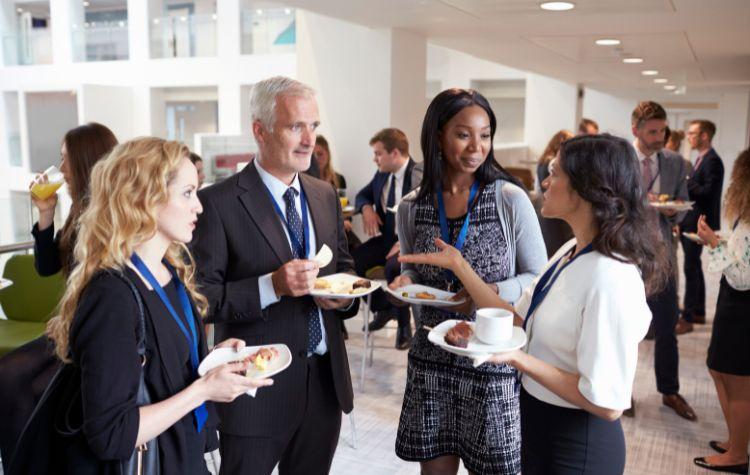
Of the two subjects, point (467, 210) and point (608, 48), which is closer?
point (467, 210)

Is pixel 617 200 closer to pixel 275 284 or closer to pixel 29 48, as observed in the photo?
pixel 275 284

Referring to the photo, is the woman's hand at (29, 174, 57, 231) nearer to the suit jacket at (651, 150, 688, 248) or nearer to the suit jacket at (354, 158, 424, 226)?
the suit jacket at (354, 158, 424, 226)

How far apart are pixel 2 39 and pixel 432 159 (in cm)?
1817

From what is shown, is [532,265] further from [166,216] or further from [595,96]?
[595,96]

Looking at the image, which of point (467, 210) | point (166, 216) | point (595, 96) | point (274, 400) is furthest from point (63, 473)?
point (595, 96)

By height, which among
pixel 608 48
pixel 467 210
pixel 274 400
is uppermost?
pixel 608 48

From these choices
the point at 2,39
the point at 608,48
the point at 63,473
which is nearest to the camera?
the point at 63,473

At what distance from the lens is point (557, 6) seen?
3643mm

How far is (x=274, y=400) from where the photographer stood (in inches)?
70.6

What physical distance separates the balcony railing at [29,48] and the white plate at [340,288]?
1810 centimetres

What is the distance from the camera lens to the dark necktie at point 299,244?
1.85 meters

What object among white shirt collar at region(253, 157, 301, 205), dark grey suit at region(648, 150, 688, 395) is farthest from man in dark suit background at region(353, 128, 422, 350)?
white shirt collar at region(253, 157, 301, 205)

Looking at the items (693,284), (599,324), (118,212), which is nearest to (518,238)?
(599,324)

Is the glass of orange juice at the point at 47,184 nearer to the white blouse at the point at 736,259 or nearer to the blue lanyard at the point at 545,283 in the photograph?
the blue lanyard at the point at 545,283
